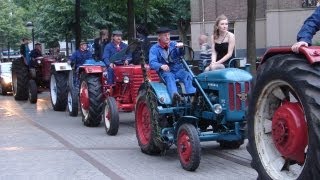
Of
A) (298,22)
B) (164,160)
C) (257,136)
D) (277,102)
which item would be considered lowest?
(164,160)

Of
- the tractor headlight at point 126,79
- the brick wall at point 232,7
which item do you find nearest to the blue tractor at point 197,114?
the tractor headlight at point 126,79

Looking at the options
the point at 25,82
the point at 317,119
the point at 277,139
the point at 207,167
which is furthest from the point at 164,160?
the point at 25,82

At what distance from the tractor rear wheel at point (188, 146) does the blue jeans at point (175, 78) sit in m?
0.85

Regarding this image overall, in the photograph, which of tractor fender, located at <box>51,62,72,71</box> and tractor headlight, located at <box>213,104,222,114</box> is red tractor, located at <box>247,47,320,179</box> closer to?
tractor headlight, located at <box>213,104,222,114</box>

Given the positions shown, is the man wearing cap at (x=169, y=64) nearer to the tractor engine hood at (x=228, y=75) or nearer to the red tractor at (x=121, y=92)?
the tractor engine hood at (x=228, y=75)

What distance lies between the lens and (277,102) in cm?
554

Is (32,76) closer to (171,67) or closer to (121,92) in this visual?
(121,92)

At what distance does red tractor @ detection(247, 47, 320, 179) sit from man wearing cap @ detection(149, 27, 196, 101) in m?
2.86

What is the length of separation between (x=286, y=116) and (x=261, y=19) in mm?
29229

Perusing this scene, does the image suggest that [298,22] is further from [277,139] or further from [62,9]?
[277,139]

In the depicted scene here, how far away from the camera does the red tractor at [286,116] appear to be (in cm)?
475

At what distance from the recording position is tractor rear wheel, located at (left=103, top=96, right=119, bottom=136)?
35.4ft

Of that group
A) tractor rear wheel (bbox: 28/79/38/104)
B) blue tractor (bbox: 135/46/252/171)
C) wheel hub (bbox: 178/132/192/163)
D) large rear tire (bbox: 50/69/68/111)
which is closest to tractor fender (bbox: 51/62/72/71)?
large rear tire (bbox: 50/69/68/111)

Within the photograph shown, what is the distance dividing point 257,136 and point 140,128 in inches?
150
